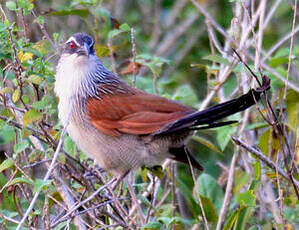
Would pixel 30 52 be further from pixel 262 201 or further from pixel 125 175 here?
pixel 262 201

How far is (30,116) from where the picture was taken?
265 cm

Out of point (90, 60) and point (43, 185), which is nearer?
point (43, 185)

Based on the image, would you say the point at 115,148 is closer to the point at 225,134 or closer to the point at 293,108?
the point at 225,134

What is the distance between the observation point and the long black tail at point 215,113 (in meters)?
2.69

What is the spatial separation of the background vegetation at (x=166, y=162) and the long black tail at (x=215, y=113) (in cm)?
11

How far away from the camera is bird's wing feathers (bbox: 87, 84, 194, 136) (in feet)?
10.5

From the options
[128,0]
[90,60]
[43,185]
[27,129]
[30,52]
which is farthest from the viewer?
[128,0]

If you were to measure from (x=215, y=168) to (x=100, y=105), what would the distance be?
5.96 feet

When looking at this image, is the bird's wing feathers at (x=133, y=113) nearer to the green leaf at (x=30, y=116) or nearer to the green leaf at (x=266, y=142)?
the green leaf at (x=266, y=142)

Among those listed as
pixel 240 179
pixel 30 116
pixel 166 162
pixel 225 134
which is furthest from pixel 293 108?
pixel 30 116

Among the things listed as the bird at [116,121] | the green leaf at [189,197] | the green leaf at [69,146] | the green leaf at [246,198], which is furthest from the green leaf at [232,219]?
the green leaf at [69,146]

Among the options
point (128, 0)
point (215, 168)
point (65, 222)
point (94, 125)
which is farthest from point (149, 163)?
point (128, 0)

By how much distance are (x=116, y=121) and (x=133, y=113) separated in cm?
11

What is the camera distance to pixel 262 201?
3848 mm
